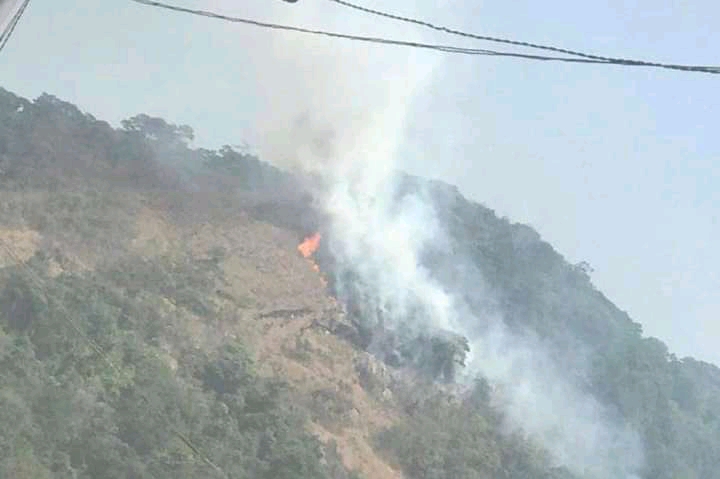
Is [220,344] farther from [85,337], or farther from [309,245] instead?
[309,245]

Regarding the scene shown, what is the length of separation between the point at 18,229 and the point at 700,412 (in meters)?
52.8

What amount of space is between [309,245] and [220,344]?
19817 mm

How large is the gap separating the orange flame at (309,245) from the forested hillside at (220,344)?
59 centimetres

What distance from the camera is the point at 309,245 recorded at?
200 feet

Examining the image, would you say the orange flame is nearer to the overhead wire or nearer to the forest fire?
the forest fire

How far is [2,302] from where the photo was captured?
113 ft

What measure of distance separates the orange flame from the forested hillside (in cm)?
59

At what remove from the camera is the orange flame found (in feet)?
195

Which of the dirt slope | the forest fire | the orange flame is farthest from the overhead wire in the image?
the orange flame

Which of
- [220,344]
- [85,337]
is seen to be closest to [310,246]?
[220,344]

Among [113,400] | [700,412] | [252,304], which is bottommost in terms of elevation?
[113,400]

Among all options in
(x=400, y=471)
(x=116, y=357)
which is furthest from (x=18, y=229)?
(x=400, y=471)

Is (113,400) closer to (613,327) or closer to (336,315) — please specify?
(336,315)

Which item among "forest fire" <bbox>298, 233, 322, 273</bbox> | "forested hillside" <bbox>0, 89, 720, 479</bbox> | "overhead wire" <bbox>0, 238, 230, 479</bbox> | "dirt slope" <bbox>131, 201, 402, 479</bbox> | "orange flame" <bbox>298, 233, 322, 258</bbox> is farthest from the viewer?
"orange flame" <bbox>298, 233, 322, 258</bbox>
